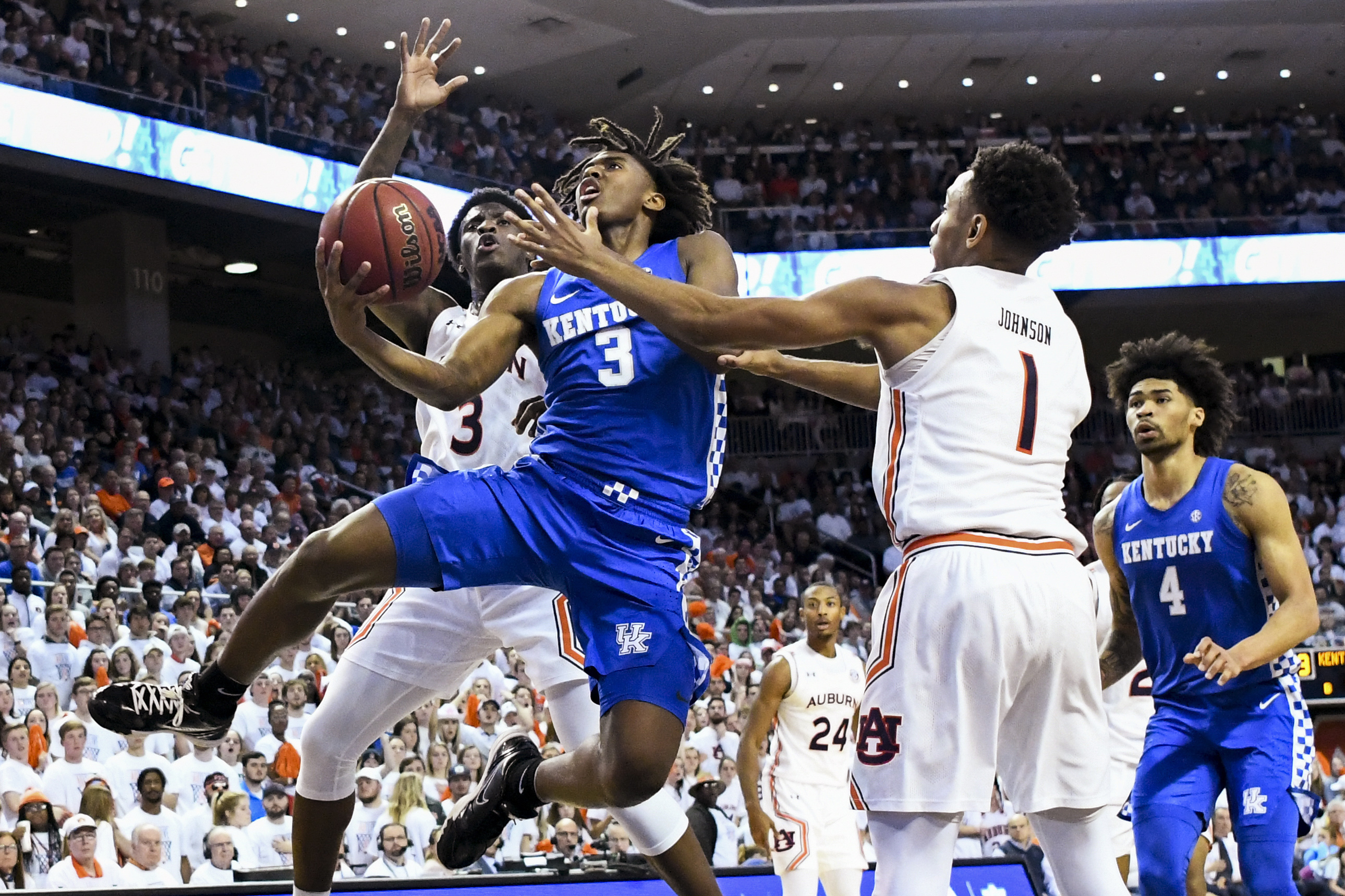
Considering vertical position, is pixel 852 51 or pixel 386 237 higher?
pixel 852 51

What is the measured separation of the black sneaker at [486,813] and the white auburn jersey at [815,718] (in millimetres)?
3745

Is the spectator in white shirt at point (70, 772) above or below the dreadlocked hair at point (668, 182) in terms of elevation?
below

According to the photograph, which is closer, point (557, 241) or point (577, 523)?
point (557, 241)

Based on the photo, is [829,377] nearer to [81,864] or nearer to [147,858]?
[81,864]

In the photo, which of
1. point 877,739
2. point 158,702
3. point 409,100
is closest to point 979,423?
point 877,739

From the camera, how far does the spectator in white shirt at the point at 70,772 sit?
8828mm

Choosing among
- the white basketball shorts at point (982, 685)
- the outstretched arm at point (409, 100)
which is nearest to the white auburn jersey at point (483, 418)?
the outstretched arm at point (409, 100)

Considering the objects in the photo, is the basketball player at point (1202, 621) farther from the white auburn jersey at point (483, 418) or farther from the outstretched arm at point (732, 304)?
the white auburn jersey at point (483, 418)

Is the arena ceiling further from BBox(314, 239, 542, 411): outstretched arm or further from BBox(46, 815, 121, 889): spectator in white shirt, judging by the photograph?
BBox(314, 239, 542, 411): outstretched arm

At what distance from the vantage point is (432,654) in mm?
4719

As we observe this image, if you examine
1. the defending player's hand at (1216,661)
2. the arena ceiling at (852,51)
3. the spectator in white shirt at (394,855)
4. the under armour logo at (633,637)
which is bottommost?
the spectator in white shirt at (394,855)

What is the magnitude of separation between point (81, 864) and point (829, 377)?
18.5ft

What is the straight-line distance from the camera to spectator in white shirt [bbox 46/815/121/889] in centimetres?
795

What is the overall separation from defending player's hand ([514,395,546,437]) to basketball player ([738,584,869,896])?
3142 mm
